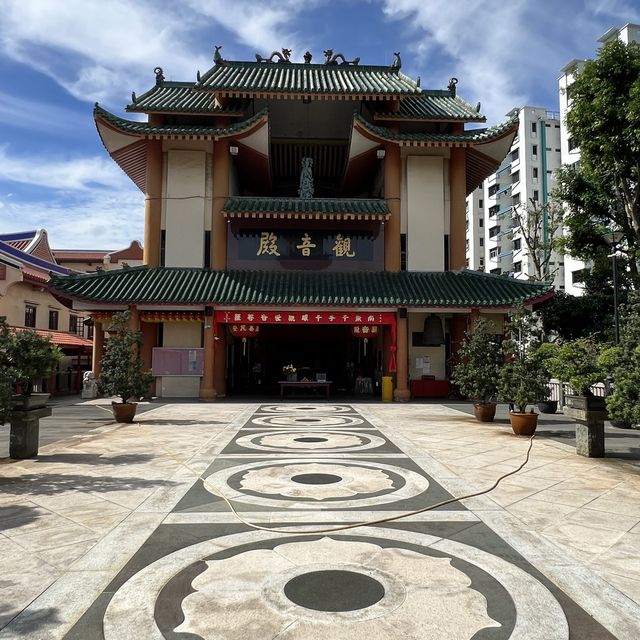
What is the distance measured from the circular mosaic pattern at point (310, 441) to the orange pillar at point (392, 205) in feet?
→ 34.2

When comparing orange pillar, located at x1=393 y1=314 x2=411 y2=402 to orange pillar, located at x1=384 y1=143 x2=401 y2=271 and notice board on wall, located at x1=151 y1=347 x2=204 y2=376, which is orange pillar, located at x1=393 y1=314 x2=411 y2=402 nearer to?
orange pillar, located at x1=384 y1=143 x2=401 y2=271

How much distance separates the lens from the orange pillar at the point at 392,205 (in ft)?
64.8

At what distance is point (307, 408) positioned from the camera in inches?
628

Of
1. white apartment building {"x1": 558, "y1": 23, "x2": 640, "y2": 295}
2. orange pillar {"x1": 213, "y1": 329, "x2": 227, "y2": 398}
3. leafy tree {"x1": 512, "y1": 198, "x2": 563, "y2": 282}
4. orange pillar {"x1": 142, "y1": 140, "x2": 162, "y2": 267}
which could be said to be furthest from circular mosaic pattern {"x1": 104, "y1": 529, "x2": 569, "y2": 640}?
white apartment building {"x1": 558, "y1": 23, "x2": 640, "y2": 295}

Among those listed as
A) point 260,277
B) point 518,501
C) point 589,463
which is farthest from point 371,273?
point 518,501

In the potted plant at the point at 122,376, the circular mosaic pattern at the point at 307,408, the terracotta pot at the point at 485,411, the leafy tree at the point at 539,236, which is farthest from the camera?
the leafy tree at the point at 539,236

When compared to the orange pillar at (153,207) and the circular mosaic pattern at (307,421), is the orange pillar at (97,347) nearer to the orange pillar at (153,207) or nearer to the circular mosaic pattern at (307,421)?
the orange pillar at (153,207)

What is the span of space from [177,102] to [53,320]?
14895 millimetres

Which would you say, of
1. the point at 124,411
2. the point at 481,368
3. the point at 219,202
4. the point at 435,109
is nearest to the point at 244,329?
the point at 219,202

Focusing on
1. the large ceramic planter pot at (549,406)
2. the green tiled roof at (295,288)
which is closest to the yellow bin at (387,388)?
the green tiled roof at (295,288)

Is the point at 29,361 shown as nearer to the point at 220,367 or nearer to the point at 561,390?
the point at 220,367

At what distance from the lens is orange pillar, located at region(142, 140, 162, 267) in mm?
19609

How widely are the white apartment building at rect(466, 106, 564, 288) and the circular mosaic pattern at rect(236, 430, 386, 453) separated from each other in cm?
4095

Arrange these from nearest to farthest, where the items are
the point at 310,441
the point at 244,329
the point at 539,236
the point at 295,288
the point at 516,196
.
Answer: the point at 310,441
the point at 295,288
the point at 244,329
the point at 539,236
the point at 516,196
